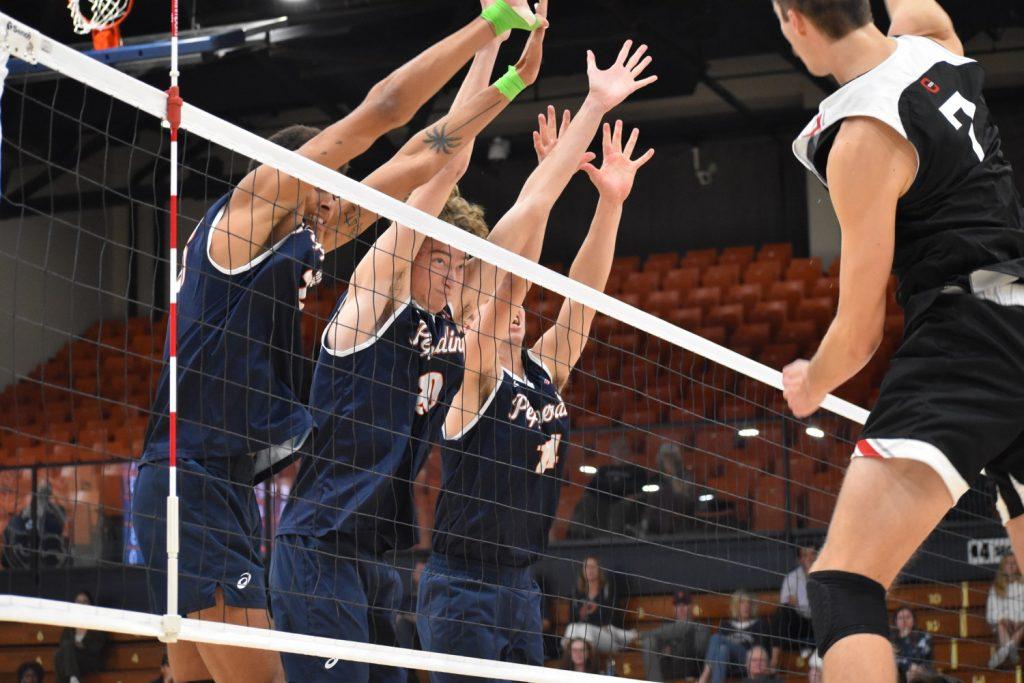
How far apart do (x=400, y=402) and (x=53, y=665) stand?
902cm

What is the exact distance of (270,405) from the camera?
4.52 metres

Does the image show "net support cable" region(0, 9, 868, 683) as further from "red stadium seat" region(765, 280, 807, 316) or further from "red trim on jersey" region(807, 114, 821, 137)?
"red stadium seat" region(765, 280, 807, 316)

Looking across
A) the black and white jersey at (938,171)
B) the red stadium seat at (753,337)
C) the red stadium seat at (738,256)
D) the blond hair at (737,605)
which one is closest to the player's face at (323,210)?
the black and white jersey at (938,171)

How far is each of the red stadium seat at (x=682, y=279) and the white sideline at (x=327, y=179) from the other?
1095 centimetres

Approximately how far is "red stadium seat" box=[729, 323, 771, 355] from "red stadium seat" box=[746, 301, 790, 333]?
9.7 inches

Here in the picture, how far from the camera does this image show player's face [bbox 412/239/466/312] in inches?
200

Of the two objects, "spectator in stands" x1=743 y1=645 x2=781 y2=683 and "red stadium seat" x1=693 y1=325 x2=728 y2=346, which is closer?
"spectator in stands" x1=743 y1=645 x2=781 y2=683

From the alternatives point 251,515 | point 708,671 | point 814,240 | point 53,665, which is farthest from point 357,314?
point 814,240

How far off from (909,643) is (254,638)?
7009 millimetres

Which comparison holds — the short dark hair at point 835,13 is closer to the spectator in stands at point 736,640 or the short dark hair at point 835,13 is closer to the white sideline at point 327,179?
the white sideline at point 327,179

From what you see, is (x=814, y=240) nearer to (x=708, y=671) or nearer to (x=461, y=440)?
(x=708, y=671)

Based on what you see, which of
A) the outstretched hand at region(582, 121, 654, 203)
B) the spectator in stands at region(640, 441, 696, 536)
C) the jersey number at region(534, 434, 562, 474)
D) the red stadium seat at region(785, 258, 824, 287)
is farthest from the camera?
the red stadium seat at region(785, 258, 824, 287)

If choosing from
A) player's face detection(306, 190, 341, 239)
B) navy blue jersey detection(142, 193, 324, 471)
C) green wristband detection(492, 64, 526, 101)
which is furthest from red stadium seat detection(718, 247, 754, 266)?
navy blue jersey detection(142, 193, 324, 471)

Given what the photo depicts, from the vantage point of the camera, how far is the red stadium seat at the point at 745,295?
1616 cm
